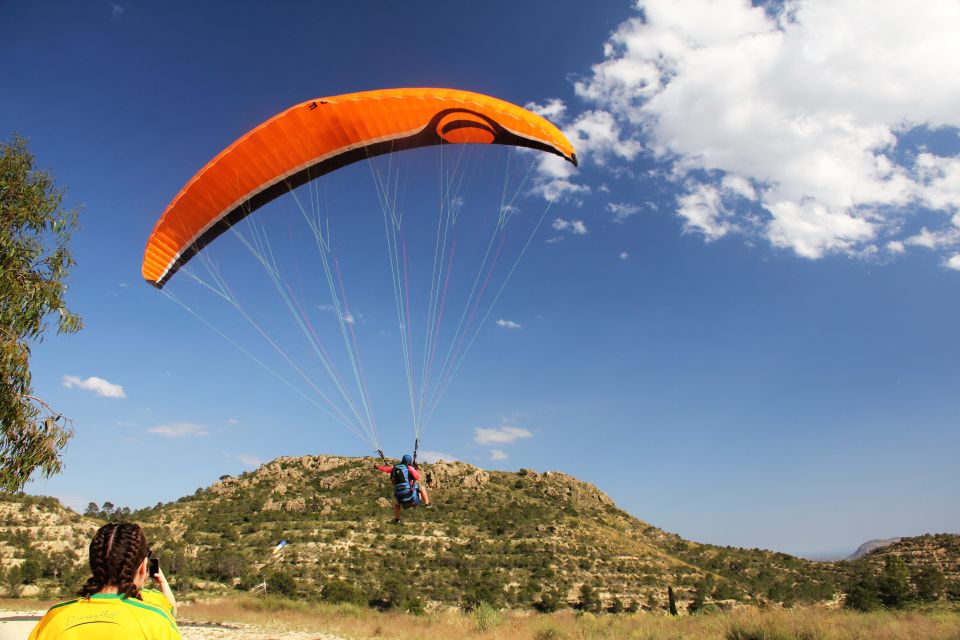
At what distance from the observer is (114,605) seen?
2.09 m

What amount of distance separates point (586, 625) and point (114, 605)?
610 inches

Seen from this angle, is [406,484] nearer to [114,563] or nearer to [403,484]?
[403,484]

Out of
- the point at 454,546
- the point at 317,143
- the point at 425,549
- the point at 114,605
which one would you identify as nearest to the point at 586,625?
the point at 317,143

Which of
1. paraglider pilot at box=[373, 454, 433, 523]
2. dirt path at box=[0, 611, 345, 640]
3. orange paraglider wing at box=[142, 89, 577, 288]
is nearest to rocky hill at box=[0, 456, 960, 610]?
dirt path at box=[0, 611, 345, 640]

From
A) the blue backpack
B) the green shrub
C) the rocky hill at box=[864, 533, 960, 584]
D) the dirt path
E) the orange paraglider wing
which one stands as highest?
the orange paraglider wing

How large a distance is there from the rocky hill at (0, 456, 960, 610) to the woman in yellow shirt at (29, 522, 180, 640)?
2215 cm

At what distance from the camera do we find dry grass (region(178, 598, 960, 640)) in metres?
10.6

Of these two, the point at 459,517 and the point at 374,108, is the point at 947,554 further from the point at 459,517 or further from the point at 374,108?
the point at 374,108

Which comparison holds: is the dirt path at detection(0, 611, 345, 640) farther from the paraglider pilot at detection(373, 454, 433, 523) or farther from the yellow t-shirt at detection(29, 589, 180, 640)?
the yellow t-shirt at detection(29, 589, 180, 640)

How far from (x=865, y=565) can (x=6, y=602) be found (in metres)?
48.1

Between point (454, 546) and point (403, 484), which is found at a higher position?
point (403, 484)

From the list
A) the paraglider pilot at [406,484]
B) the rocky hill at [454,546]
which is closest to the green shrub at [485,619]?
the paraglider pilot at [406,484]

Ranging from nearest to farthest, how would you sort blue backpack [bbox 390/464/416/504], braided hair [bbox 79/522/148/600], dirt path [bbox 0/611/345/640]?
braided hair [bbox 79/522/148/600]
blue backpack [bbox 390/464/416/504]
dirt path [bbox 0/611/345/640]

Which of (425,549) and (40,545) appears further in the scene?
(425,549)
